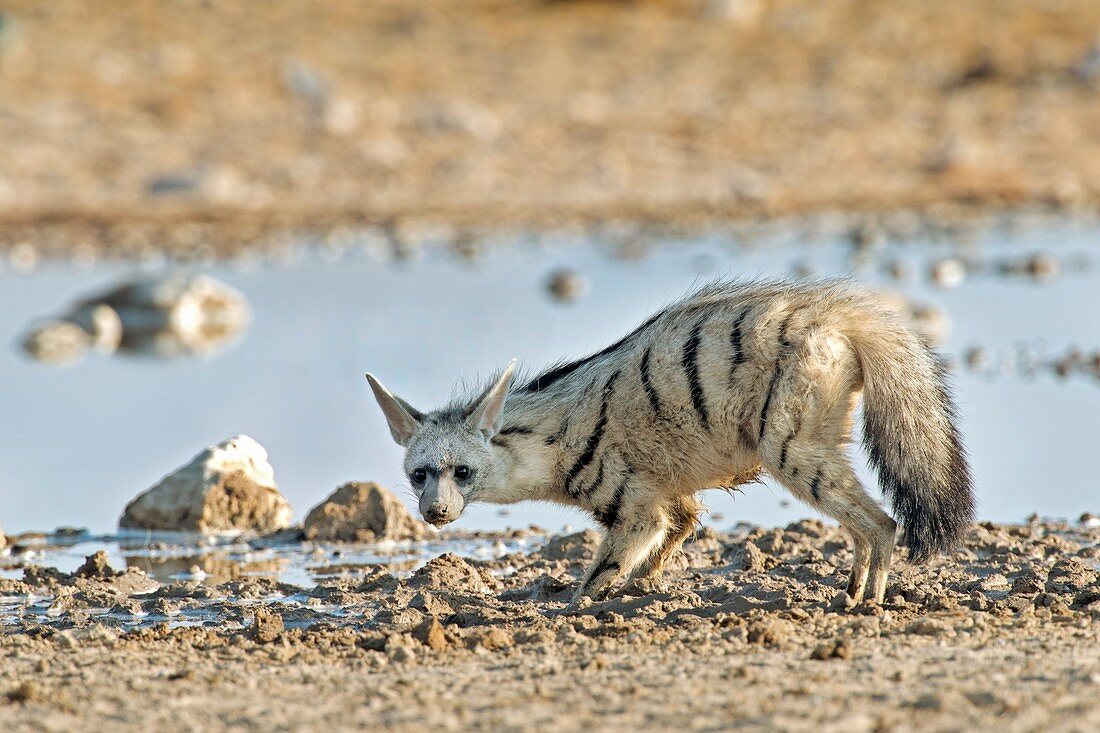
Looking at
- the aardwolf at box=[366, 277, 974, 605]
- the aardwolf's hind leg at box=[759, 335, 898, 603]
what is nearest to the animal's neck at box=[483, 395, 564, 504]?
the aardwolf at box=[366, 277, 974, 605]

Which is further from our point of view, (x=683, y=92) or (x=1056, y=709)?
(x=683, y=92)

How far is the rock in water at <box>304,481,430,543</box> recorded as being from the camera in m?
8.49

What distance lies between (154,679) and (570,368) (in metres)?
2.71

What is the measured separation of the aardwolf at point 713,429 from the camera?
6.45 meters

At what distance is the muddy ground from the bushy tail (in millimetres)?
313

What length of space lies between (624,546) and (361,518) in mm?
2113

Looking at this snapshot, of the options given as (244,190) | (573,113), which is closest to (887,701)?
(244,190)

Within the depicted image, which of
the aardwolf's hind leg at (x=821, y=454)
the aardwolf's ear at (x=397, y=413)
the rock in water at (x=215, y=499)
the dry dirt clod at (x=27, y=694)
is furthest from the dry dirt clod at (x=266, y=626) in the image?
the rock in water at (x=215, y=499)

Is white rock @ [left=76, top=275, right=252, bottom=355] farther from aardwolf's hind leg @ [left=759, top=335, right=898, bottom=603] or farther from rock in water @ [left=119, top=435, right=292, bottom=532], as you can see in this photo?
aardwolf's hind leg @ [left=759, top=335, right=898, bottom=603]

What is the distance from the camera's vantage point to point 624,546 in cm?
689

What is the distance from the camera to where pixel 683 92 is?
25922 millimetres

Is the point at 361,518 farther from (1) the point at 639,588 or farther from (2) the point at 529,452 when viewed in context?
(1) the point at 639,588

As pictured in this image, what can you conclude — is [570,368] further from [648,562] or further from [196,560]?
[196,560]

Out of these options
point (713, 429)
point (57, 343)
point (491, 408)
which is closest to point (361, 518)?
point (491, 408)
